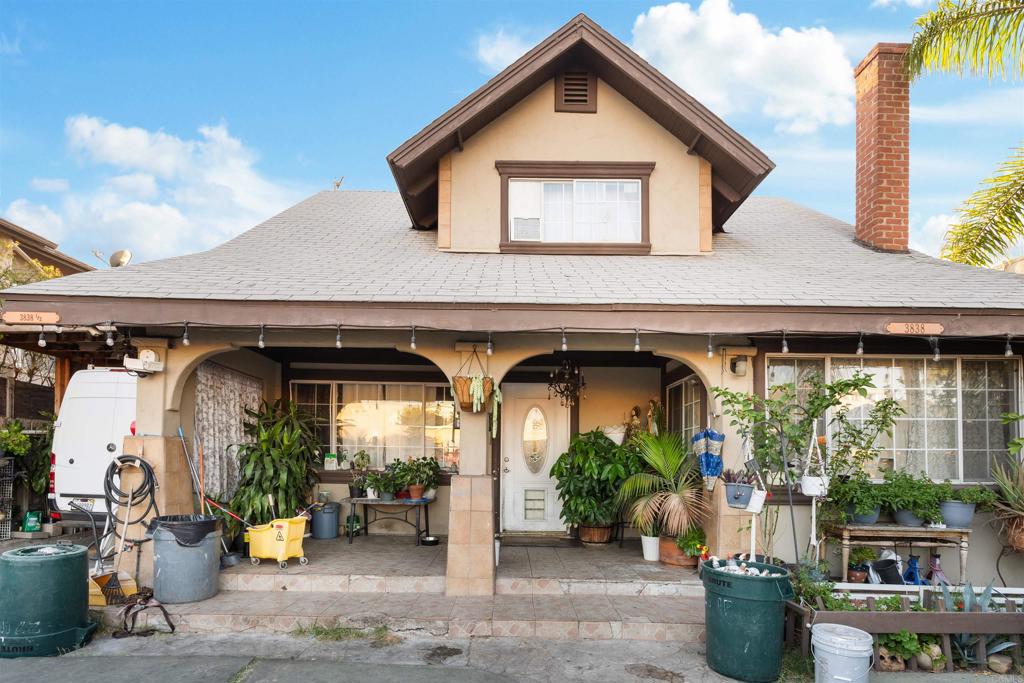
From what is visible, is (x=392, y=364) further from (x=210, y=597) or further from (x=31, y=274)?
(x=31, y=274)

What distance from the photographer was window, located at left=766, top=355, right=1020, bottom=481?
8164 mm

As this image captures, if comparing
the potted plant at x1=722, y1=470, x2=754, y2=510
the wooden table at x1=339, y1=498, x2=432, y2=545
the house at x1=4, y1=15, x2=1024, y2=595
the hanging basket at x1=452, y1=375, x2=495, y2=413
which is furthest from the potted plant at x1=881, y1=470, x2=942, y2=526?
the wooden table at x1=339, y1=498, x2=432, y2=545

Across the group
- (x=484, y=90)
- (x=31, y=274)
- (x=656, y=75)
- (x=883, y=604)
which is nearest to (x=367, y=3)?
(x=484, y=90)

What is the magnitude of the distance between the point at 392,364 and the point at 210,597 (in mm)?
4534

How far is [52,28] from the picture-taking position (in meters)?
18.5

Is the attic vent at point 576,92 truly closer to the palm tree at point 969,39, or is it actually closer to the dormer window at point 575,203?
the dormer window at point 575,203

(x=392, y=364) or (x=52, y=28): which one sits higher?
(x=52, y=28)

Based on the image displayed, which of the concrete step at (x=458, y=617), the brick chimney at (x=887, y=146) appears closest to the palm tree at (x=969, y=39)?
the brick chimney at (x=887, y=146)

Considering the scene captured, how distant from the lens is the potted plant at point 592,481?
30.8 ft

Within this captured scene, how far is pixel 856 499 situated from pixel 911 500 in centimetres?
58

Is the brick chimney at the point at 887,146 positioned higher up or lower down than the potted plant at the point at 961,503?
higher up

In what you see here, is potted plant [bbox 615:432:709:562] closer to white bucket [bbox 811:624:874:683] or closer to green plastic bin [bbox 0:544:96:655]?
white bucket [bbox 811:624:874:683]

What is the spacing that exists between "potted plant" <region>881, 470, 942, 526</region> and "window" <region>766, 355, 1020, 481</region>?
1.85 feet

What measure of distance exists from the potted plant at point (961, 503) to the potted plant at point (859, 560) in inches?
32.4
